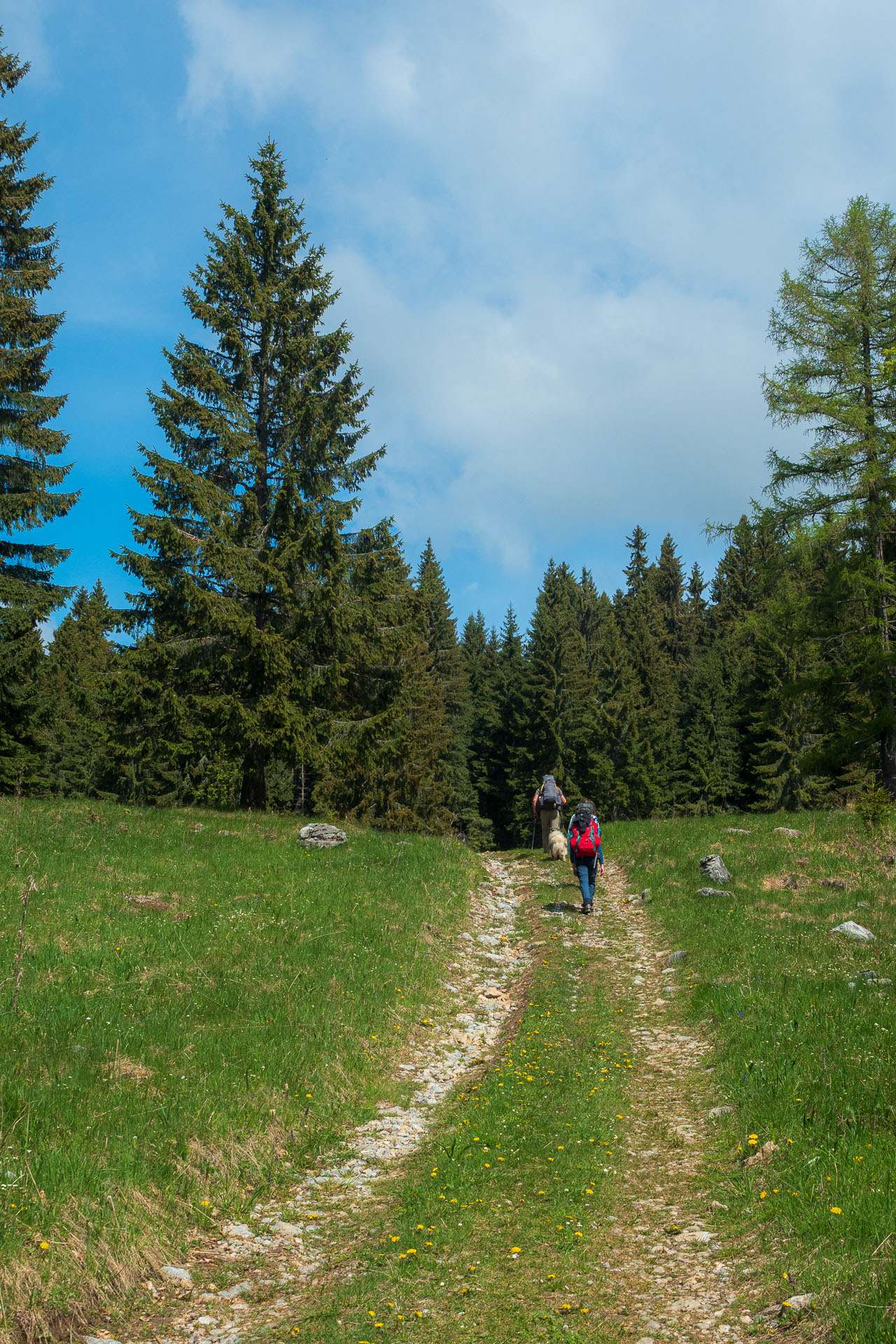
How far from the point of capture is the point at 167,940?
10539mm

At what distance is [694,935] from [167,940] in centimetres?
798

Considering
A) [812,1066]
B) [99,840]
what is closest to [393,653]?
[99,840]

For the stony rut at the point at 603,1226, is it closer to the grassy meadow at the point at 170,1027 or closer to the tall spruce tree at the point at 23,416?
the grassy meadow at the point at 170,1027

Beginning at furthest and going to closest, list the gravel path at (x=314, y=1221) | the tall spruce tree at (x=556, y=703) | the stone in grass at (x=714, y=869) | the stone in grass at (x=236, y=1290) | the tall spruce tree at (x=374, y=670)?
the tall spruce tree at (x=556, y=703) → the tall spruce tree at (x=374, y=670) → the stone in grass at (x=714, y=869) → the stone in grass at (x=236, y=1290) → the gravel path at (x=314, y=1221)

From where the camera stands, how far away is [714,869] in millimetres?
15930

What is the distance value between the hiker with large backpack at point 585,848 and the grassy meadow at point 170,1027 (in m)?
2.49

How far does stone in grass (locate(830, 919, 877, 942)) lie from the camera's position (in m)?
11.3

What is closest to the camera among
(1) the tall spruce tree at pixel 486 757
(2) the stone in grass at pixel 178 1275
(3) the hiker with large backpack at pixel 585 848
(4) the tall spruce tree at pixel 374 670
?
(2) the stone in grass at pixel 178 1275

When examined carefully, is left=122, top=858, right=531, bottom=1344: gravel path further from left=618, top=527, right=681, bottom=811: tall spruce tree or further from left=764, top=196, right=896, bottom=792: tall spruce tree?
left=618, top=527, right=681, bottom=811: tall spruce tree

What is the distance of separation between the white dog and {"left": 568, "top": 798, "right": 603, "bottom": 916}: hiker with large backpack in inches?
212

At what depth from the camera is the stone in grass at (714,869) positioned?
15.7 meters

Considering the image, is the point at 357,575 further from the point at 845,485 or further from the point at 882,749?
the point at 882,749

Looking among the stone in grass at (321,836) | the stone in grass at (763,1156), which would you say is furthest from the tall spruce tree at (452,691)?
the stone in grass at (763,1156)

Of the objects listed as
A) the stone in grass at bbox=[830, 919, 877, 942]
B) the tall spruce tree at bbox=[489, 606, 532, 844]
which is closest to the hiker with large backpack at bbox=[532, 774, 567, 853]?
the stone in grass at bbox=[830, 919, 877, 942]
